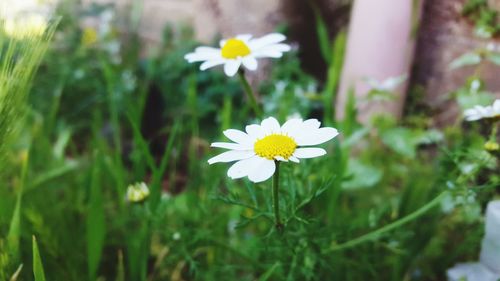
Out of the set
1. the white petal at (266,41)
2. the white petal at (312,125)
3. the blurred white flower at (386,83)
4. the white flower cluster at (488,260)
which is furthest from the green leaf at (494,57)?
the white petal at (312,125)

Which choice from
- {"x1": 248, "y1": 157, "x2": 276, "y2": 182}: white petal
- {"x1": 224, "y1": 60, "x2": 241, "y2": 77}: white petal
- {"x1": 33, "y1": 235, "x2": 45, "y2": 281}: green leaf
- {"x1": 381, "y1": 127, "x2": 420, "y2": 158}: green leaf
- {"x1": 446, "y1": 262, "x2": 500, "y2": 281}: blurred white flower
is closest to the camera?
{"x1": 248, "y1": 157, "x2": 276, "y2": 182}: white petal

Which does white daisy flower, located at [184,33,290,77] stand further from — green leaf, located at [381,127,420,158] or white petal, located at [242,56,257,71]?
green leaf, located at [381,127,420,158]

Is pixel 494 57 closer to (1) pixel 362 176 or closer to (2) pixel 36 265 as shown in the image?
(1) pixel 362 176

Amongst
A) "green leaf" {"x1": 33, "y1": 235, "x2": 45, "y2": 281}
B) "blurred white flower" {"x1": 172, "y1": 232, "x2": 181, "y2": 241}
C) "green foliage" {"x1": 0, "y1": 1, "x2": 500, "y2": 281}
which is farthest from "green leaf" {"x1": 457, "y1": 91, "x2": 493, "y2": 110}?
"green leaf" {"x1": 33, "y1": 235, "x2": 45, "y2": 281}

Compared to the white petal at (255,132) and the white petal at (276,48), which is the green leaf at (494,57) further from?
the white petal at (255,132)

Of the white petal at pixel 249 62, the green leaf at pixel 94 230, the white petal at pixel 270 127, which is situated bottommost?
the green leaf at pixel 94 230

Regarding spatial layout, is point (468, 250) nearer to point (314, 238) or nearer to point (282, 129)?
point (314, 238)
